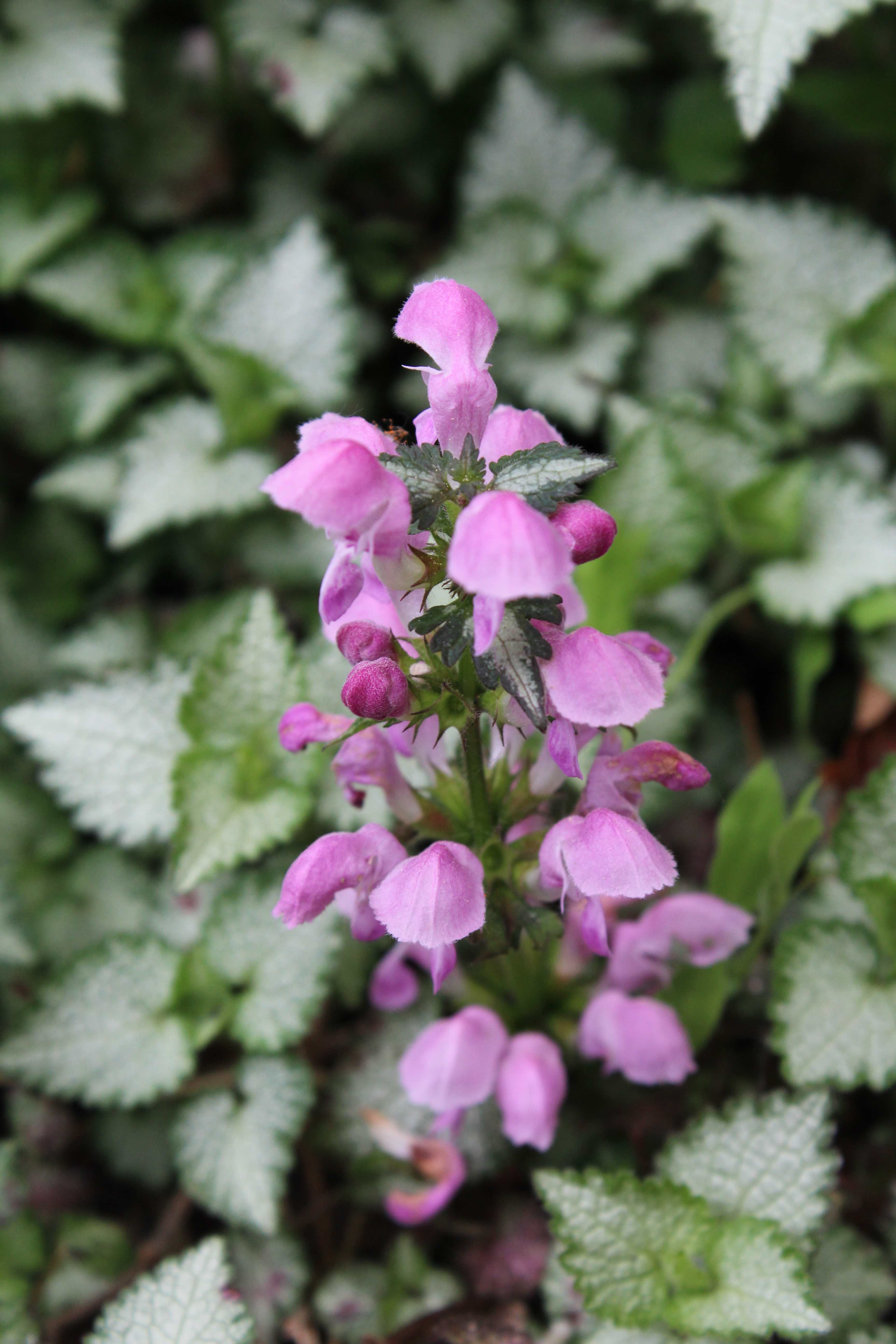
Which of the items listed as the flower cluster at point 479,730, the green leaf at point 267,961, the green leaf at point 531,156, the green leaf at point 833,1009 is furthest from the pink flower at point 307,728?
the green leaf at point 531,156

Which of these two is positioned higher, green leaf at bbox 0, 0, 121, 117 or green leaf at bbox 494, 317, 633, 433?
green leaf at bbox 0, 0, 121, 117

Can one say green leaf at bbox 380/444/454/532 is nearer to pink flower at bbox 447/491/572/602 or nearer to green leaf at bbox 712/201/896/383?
pink flower at bbox 447/491/572/602

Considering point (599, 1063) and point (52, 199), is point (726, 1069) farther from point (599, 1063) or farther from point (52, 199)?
point (52, 199)

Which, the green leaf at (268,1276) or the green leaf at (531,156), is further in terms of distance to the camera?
the green leaf at (531,156)

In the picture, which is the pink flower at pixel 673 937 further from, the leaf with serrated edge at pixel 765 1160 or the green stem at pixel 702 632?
the green stem at pixel 702 632

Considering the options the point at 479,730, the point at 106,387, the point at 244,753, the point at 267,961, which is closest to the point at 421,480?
the point at 479,730

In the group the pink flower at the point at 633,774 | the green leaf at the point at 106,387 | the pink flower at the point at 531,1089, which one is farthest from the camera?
the green leaf at the point at 106,387

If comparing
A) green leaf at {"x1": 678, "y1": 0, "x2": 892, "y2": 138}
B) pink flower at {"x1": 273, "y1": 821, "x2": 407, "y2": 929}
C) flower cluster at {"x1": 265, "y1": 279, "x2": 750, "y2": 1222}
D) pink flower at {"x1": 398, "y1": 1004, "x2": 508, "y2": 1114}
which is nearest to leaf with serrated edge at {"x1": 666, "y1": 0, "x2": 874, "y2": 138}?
green leaf at {"x1": 678, "y1": 0, "x2": 892, "y2": 138}
